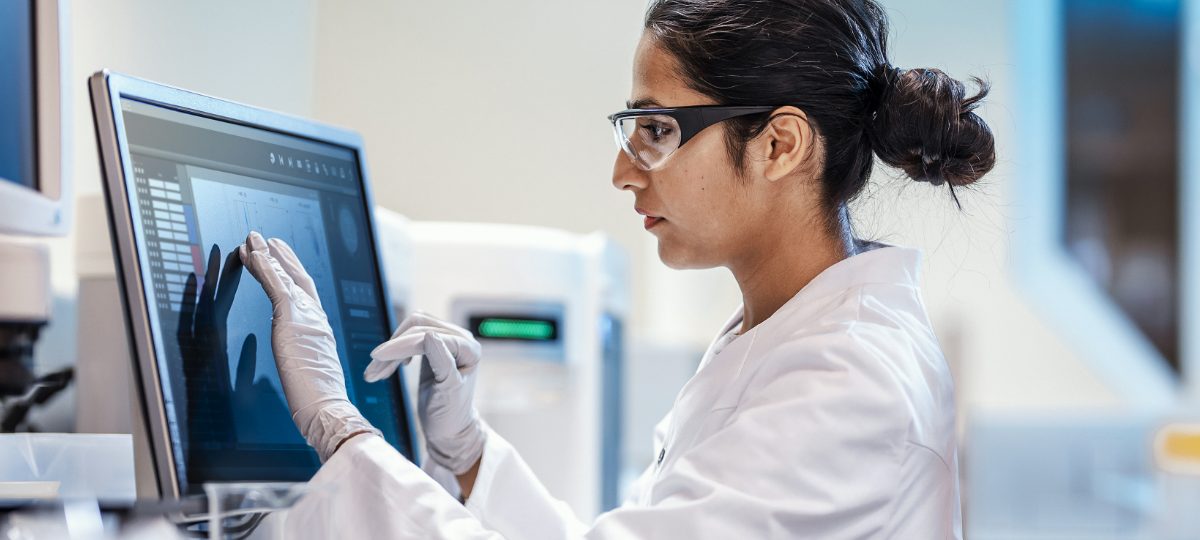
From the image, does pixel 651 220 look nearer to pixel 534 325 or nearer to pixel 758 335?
pixel 758 335

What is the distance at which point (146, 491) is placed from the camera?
707mm

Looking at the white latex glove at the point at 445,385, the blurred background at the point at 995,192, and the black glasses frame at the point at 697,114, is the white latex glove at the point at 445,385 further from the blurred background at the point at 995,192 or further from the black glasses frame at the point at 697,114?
the blurred background at the point at 995,192

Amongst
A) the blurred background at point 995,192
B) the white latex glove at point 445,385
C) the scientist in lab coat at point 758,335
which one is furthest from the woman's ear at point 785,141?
the blurred background at point 995,192

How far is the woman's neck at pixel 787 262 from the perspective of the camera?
1.03m

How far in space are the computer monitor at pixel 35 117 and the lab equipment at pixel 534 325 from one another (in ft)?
2.97

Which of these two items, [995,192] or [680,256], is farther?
[995,192]

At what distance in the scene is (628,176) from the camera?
1.01 m

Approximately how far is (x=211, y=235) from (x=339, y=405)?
19 centimetres

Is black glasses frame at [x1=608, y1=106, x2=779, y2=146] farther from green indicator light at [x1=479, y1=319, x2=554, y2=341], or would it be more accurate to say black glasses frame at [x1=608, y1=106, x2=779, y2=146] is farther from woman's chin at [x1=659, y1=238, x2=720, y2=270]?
green indicator light at [x1=479, y1=319, x2=554, y2=341]

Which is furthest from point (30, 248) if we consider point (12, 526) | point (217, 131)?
point (12, 526)

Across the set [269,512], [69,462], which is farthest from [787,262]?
[69,462]

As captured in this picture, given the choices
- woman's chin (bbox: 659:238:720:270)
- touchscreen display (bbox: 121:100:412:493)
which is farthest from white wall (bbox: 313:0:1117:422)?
touchscreen display (bbox: 121:100:412:493)

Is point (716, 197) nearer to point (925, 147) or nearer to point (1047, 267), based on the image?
point (925, 147)

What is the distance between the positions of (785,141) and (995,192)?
240 centimetres
